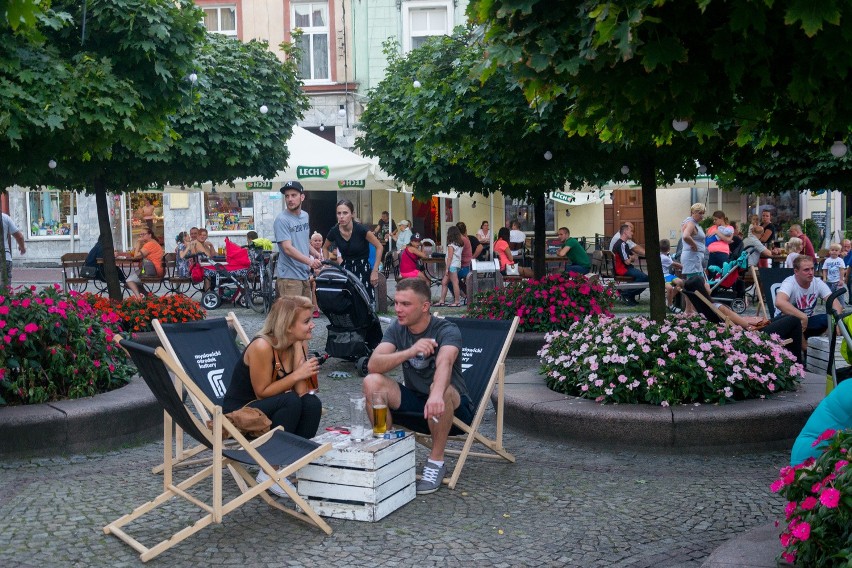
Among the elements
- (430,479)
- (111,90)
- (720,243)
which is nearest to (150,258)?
(111,90)

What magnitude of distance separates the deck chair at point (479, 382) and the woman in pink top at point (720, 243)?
32.7 feet

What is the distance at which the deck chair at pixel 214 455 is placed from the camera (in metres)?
4.86

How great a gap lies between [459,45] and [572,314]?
3.36m

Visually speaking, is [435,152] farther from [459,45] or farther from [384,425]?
[384,425]

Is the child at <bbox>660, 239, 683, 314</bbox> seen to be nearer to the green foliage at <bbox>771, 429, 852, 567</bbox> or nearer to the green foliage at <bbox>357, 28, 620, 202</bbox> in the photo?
the green foliage at <bbox>357, 28, 620, 202</bbox>

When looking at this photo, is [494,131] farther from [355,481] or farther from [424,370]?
[355,481]

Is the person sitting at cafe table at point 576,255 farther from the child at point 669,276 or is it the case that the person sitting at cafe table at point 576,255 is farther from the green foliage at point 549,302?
the green foliage at point 549,302

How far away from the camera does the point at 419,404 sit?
6.23m

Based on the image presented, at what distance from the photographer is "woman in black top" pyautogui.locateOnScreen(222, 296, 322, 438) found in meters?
5.77

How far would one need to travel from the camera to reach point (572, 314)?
11.1 m

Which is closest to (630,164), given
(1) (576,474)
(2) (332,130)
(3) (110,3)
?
(1) (576,474)

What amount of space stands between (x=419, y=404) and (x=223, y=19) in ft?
88.0

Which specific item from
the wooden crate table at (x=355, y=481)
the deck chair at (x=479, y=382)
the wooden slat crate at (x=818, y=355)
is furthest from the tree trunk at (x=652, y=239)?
the wooden crate table at (x=355, y=481)

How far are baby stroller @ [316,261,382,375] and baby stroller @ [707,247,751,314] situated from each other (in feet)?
21.6
